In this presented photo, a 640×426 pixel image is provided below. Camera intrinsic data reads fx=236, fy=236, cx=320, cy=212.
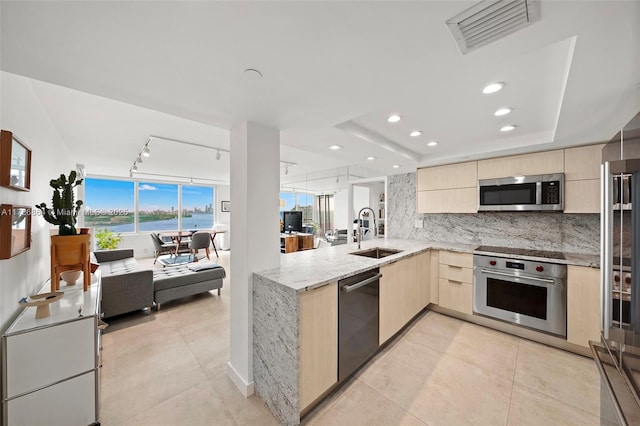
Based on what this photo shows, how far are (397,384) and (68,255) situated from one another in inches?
115

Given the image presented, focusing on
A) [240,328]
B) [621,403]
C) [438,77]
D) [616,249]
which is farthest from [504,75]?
[240,328]

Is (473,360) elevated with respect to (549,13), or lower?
lower

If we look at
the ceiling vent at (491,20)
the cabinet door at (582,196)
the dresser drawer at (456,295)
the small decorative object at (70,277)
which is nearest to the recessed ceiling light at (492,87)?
the ceiling vent at (491,20)

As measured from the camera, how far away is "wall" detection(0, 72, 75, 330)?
4.91 feet

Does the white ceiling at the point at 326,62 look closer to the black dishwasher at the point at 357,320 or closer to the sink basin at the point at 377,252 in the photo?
the black dishwasher at the point at 357,320

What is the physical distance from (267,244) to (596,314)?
10.6ft

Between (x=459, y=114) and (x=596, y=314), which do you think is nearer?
(x=459, y=114)

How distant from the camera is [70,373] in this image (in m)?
1.47

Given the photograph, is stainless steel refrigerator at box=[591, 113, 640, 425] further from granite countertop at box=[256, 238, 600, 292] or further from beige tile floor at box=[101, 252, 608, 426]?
granite countertop at box=[256, 238, 600, 292]

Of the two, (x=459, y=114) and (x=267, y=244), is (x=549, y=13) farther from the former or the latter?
(x=267, y=244)

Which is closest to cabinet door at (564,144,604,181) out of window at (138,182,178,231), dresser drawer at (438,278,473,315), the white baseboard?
dresser drawer at (438,278,473,315)

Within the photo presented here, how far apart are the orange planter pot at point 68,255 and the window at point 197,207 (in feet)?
22.5

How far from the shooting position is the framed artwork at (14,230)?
138 cm

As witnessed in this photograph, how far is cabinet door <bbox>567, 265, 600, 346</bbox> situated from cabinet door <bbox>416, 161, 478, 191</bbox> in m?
1.43
